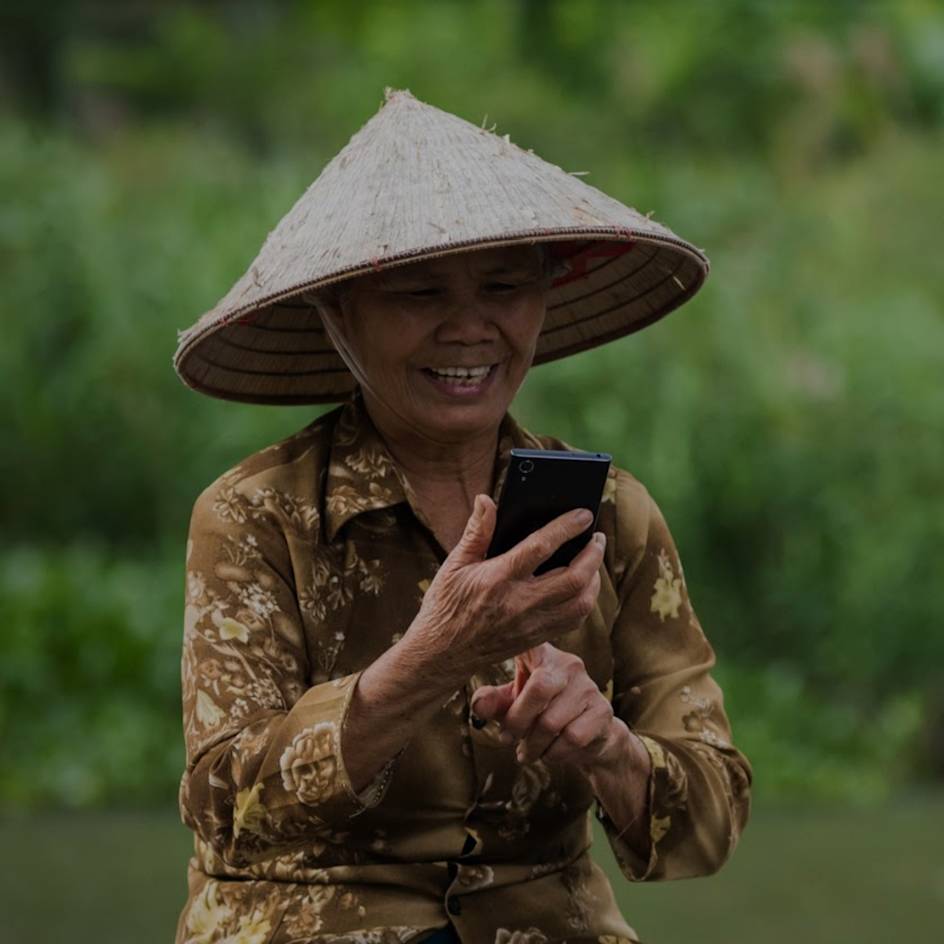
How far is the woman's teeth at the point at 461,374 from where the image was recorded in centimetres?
226

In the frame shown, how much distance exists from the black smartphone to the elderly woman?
0.06 feet

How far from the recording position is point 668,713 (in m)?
2.37

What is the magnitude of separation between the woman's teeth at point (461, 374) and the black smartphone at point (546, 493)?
271mm

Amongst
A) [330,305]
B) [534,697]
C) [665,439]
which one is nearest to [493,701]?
[534,697]

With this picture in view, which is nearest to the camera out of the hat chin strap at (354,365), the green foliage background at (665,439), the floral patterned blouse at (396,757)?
the floral patterned blouse at (396,757)

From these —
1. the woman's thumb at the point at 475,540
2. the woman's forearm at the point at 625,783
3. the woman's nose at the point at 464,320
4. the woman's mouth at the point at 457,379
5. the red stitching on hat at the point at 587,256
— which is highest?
the red stitching on hat at the point at 587,256

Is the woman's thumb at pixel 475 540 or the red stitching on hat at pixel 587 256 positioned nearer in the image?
the woman's thumb at pixel 475 540

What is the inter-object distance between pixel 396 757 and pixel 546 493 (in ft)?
1.08

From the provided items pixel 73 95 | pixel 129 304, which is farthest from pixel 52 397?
pixel 73 95

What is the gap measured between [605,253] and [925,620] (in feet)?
14.9

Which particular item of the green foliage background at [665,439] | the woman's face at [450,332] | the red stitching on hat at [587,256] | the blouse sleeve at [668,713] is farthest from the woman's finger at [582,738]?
the green foliage background at [665,439]

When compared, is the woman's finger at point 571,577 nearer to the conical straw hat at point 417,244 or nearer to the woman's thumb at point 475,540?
the woman's thumb at point 475,540

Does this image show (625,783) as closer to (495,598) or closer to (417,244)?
(495,598)

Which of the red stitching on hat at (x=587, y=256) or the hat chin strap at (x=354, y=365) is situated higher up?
the red stitching on hat at (x=587, y=256)
